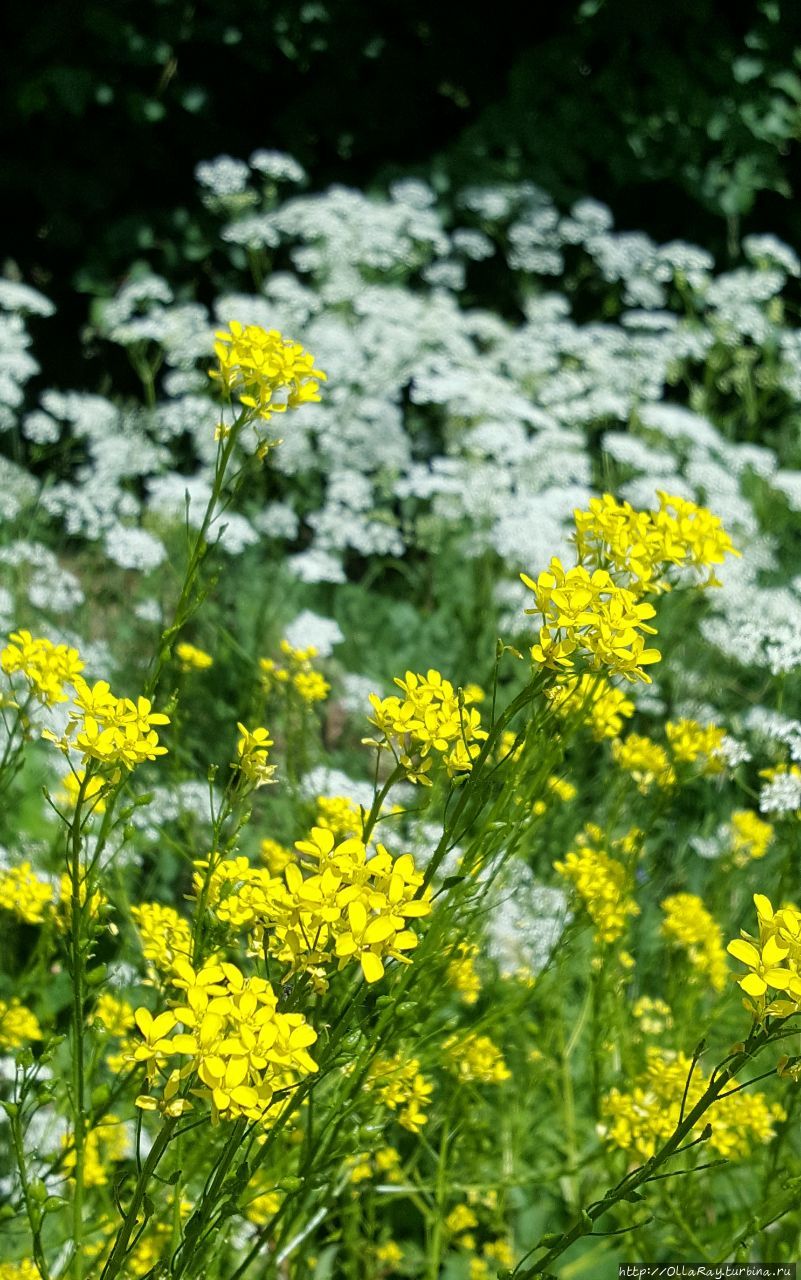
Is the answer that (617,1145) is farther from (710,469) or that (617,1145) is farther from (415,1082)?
(710,469)

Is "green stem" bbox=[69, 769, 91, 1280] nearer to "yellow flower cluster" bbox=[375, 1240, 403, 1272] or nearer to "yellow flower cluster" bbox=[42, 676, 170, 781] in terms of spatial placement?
"yellow flower cluster" bbox=[42, 676, 170, 781]

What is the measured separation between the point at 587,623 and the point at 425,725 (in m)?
0.17

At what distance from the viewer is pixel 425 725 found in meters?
1.18

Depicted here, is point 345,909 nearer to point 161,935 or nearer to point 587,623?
point 587,623

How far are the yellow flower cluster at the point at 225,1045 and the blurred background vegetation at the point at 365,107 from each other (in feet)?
12.8

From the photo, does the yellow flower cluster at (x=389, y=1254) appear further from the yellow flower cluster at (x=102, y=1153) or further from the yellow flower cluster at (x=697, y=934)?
the yellow flower cluster at (x=697, y=934)

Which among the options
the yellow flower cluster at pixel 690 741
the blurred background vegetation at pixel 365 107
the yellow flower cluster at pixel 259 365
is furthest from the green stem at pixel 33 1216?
the blurred background vegetation at pixel 365 107

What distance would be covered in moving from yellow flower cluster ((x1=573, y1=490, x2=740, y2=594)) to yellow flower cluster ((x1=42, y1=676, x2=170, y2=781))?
0.51m

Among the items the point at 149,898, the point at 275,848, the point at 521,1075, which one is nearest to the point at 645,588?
the point at 275,848

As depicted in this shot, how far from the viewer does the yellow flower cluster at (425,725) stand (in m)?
1.18

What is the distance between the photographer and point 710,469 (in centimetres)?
374

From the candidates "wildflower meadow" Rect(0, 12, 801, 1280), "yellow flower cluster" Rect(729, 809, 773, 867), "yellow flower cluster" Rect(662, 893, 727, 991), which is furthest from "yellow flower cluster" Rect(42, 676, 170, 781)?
"yellow flower cluster" Rect(729, 809, 773, 867)

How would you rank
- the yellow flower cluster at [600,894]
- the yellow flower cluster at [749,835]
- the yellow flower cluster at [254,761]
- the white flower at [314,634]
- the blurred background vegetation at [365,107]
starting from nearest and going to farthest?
the yellow flower cluster at [254,761], the yellow flower cluster at [600,894], the yellow flower cluster at [749,835], the white flower at [314,634], the blurred background vegetation at [365,107]

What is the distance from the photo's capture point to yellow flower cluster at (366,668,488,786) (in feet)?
3.87
